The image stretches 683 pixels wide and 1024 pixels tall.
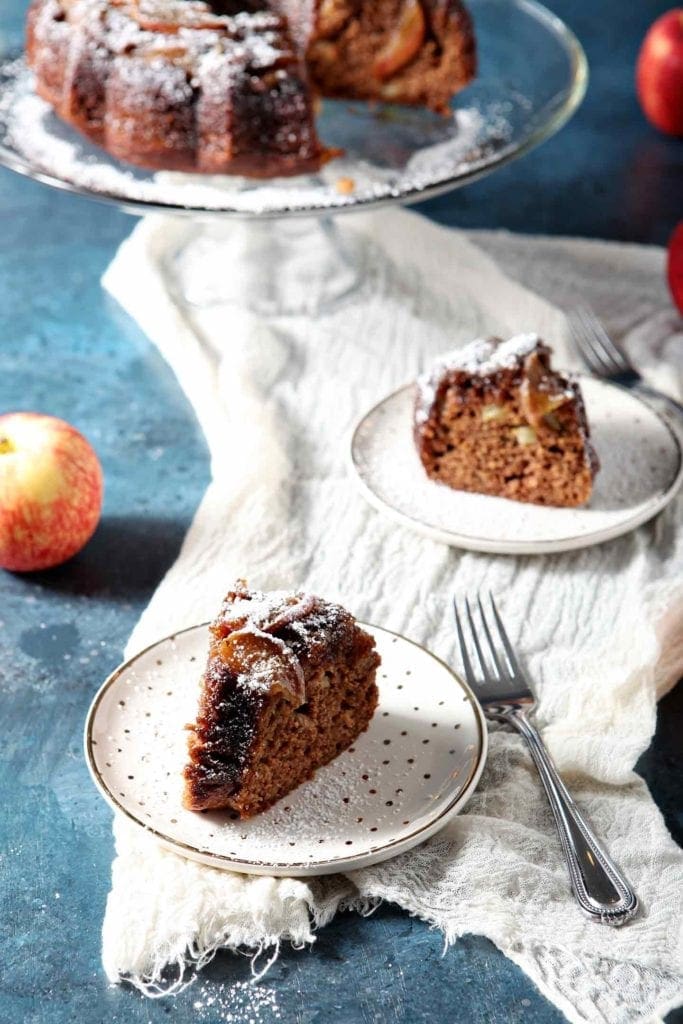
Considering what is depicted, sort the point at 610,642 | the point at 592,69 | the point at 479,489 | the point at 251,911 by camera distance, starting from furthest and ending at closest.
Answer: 1. the point at 592,69
2. the point at 479,489
3. the point at 610,642
4. the point at 251,911

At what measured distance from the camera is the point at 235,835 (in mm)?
1292

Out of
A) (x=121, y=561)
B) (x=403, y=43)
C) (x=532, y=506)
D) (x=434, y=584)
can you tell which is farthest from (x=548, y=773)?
(x=403, y=43)

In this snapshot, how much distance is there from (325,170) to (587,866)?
4.50 feet

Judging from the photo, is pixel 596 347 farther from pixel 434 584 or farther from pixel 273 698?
pixel 273 698

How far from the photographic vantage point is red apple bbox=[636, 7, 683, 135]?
2.95 metres

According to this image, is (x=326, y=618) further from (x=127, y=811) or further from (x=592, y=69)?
(x=592, y=69)

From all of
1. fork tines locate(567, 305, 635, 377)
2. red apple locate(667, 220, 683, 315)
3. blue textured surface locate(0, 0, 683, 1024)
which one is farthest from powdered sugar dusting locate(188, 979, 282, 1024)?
red apple locate(667, 220, 683, 315)

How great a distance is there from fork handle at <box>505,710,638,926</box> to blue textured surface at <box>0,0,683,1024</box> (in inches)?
3.9

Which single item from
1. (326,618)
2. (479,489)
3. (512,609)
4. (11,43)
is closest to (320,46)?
(11,43)

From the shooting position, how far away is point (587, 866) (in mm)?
1290

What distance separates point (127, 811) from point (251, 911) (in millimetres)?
152

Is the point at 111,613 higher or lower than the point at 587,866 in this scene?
lower

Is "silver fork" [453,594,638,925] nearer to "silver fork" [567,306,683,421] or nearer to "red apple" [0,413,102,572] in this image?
"red apple" [0,413,102,572]

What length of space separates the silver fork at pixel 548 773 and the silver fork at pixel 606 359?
0.63 meters
